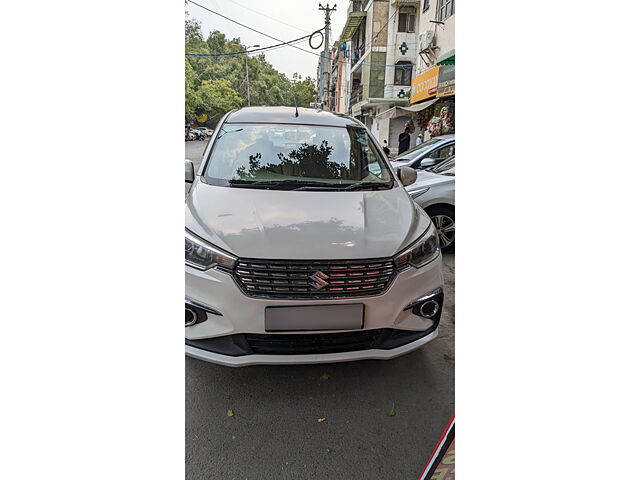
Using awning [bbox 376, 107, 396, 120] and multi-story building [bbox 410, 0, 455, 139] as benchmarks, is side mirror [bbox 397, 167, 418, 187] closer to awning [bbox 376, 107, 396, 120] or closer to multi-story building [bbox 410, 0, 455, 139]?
multi-story building [bbox 410, 0, 455, 139]

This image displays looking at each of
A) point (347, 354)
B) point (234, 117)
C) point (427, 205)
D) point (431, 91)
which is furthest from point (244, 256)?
point (431, 91)

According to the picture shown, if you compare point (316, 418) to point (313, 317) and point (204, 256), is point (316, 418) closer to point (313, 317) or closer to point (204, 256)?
point (313, 317)

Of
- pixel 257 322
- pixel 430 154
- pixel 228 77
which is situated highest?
pixel 228 77

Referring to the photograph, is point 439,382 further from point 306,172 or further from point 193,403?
point 306,172

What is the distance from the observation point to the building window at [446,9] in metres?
Answer: 15.4

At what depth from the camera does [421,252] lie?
2414 mm

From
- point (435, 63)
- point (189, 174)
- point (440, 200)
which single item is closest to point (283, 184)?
point (189, 174)

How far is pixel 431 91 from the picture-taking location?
48.0ft

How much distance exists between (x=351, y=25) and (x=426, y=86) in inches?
866

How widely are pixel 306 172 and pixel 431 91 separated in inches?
517

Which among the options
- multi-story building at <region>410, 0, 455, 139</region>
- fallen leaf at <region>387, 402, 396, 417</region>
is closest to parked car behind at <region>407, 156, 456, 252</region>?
fallen leaf at <region>387, 402, 396, 417</region>

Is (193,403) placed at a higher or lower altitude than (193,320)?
lower

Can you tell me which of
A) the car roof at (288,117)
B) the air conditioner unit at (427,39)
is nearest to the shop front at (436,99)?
the air conditioner unit at (427,39)

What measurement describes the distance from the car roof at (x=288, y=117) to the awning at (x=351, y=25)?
31.0 metres
